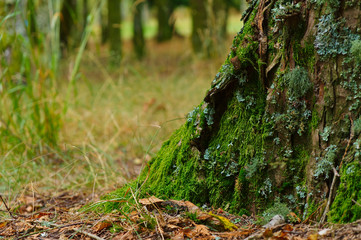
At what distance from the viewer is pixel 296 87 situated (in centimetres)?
151

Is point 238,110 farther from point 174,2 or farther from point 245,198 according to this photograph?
point 174,2

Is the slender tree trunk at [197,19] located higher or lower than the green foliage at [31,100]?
higher

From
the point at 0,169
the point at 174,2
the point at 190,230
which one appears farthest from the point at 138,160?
the point at 174,2

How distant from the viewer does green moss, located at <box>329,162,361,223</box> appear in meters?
1.40

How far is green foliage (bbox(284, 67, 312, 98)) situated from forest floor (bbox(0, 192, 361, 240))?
0.53 m

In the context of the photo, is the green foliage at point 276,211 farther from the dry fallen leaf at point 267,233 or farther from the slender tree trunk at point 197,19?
the slender tree trunk at point 197,19

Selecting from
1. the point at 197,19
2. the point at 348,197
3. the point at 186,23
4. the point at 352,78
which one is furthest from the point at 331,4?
the point at 186,23

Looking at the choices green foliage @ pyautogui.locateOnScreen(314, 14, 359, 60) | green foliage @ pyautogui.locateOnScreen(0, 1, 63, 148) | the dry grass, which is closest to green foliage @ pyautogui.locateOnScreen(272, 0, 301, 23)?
green foliage @ pyautogui.locateOnScreen(314, 14, 359, 60)

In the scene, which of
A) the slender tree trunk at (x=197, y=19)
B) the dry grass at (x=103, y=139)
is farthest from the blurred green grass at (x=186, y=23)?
the dry grass at (x=103, y=139)

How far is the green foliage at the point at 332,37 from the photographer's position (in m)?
1.43

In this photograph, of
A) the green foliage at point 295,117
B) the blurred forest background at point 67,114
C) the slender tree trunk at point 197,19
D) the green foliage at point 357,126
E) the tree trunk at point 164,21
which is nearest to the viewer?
the green foliage at point 357,126

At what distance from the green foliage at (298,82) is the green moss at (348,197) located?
34 cm

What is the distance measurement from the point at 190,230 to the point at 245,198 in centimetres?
32

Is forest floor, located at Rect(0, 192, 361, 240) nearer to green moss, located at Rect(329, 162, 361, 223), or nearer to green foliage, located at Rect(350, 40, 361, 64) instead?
green moss, located at Rect(329, 162, 361, 223)
